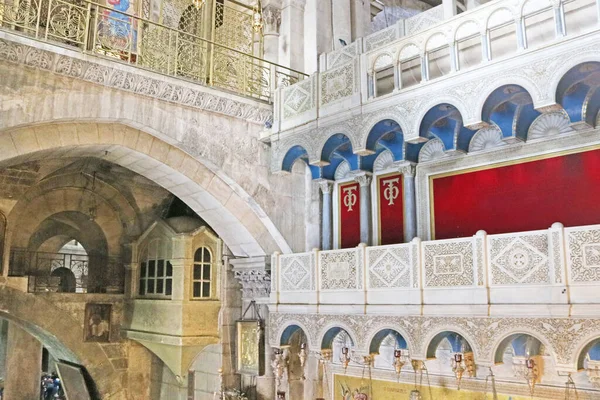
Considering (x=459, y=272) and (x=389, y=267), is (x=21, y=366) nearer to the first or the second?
(x=389, y=267)

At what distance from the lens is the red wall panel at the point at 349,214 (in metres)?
9.80

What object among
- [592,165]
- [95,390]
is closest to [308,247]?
[592,165]

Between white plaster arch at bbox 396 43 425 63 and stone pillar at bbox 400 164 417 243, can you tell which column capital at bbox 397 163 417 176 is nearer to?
stone pillar at bbox 400 164 417 243

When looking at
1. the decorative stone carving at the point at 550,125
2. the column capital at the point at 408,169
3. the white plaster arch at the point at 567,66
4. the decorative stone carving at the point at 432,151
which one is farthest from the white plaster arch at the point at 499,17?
the column capital at the point at 408,169

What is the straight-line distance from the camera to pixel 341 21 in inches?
442

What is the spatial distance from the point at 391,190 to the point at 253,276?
9.28 ft

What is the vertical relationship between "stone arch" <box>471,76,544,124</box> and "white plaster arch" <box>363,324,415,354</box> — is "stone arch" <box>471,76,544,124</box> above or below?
above

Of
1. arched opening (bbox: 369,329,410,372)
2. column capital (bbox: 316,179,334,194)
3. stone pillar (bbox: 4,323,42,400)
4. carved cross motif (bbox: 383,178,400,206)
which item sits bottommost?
stone pillar (bbox: 4,323,42,400)

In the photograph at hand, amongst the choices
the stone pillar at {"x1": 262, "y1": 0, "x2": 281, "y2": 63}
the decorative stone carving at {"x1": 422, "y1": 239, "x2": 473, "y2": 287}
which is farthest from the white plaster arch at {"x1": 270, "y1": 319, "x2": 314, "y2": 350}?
the stone pillar at {"x1": 262, "y1": 0, "x2": 281, "y2": 63}

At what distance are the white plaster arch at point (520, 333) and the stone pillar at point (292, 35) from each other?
6507 millimetres

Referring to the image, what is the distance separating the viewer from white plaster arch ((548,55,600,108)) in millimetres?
5871

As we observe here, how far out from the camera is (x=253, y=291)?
10031 millimetres

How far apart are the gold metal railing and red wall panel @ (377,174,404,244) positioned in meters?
2.51

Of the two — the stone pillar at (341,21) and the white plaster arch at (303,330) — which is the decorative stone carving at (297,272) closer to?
the white plaster arch at (303,330)
